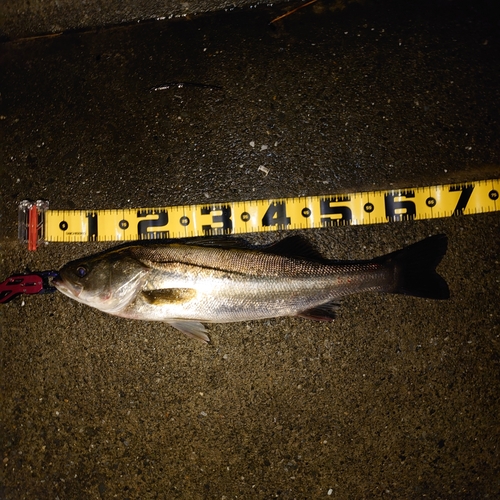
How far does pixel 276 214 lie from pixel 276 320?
80cm

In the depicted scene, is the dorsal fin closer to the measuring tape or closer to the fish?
the fish

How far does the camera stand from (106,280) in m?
2.67

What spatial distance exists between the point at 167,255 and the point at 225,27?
6.45ft

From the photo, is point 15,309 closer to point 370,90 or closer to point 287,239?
point 287,239

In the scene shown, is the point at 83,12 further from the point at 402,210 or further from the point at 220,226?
the point at 402,210

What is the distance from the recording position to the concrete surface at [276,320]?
280 cm

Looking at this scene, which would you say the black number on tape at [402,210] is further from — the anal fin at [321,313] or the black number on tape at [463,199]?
the anal fin at [321,313]

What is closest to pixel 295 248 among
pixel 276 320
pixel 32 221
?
pixel 276 320

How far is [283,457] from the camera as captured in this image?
9.27 feet

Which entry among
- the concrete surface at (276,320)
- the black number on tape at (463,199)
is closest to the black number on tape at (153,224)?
the concrete surface at (276,320)

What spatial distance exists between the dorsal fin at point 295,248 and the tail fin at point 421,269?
51cm

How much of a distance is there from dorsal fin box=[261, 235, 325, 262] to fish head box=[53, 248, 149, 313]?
914 mm

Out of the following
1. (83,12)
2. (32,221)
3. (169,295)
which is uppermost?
(83,12)

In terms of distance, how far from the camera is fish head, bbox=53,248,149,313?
8.73 ft
